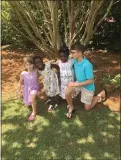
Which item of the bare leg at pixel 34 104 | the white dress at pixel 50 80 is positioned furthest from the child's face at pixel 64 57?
the bare leg at pixel 34 104

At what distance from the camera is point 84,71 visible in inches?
233

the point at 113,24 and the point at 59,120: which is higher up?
the point at 113,24

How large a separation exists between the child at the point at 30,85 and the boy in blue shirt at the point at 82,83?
2.17 feet

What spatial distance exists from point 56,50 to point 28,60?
47.3 inches

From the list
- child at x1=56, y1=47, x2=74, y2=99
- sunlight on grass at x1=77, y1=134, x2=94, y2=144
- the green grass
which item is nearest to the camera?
the green grass

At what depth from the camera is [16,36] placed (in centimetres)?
1055

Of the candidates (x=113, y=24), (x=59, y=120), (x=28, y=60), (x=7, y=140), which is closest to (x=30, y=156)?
(x=7, y=140)

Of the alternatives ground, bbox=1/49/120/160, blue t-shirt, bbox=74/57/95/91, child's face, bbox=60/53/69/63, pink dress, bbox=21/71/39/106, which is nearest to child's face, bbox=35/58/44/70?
pink dress, bbox=21/71/39/106

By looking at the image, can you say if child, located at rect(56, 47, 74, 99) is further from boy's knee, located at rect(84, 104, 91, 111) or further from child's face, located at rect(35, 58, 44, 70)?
boy's knee, located at rect(84, 104, 91, 111)

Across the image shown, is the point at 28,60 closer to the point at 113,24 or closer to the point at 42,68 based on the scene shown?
the point at 42,68

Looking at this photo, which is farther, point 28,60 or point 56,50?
point 56,50

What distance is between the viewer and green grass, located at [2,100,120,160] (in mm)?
5320

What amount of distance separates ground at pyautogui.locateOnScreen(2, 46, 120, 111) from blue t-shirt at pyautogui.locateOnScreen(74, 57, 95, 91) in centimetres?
90

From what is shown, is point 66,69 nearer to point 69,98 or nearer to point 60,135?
point 69,98
